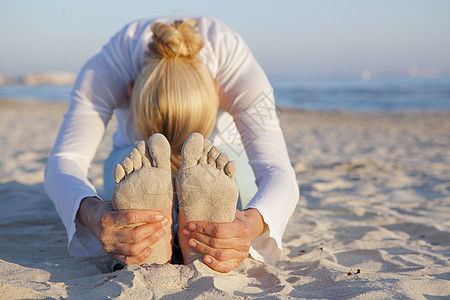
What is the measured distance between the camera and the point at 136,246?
116 centimetres

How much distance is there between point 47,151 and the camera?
12.5 feet

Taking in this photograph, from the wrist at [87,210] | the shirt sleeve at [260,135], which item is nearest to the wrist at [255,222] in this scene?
the shirt sleeve at [260,135]

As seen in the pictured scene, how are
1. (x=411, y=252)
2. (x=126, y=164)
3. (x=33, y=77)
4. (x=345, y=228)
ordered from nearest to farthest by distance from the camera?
(x=126, y=164) < (x=411, y=252) < (x=345, y=228) < (x=33, y=77)

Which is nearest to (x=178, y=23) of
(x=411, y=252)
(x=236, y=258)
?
(x=236, y=258)

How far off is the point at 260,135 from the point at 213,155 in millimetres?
479

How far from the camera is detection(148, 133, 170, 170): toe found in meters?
1.16

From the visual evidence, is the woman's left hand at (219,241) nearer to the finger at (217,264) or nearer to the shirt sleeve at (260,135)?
the finger at (217,264)

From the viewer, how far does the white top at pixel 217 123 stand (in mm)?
1411

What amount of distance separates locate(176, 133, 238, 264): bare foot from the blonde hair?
0.29 metres

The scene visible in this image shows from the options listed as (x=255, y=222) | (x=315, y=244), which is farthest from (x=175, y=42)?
(x=315, y=244)

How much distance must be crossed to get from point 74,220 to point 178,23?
86 centimetres

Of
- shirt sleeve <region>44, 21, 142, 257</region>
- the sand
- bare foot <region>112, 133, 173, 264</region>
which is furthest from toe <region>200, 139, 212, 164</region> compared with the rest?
shirt sleeve <region>44, 21, 142, 257</region>

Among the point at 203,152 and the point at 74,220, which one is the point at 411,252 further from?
the point at 74,220

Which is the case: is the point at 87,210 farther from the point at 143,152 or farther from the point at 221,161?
the point at 221,161
